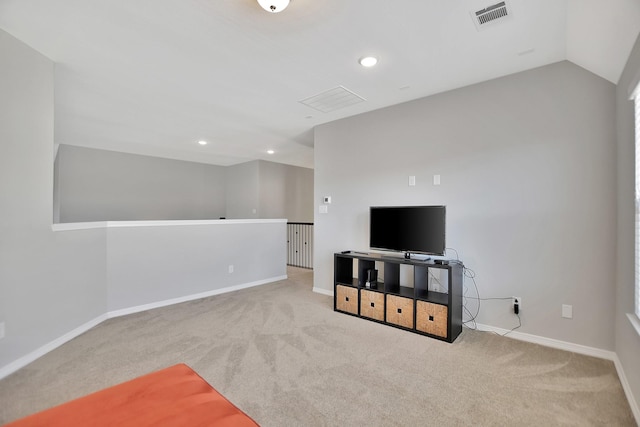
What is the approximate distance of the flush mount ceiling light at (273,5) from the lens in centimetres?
187

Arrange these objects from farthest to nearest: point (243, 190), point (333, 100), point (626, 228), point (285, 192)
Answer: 1. point (285, 192)
2. point (243, 190)
3. point (333, 100)
4. point (626, 228)

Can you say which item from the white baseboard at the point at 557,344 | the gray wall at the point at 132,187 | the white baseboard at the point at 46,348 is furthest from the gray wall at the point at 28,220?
the white baseboard at the point at 557,344

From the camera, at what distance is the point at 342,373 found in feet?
7.74

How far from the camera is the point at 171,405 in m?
1.16

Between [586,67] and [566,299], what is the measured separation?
6.98 ft

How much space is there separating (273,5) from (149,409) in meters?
2.28

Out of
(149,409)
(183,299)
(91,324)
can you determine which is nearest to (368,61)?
(149,409)

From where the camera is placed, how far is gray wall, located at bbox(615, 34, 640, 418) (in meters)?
1.95

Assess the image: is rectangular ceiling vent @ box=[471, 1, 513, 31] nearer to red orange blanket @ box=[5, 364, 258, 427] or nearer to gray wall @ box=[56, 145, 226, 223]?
red orange blanket @ box=[5, 364, 258, 427]

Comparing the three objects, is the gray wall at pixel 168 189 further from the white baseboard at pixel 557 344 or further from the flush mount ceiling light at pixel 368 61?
the white baseboard at pixel 557 344

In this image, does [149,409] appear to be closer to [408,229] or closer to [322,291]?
[408,229]

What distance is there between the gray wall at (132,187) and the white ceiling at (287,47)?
2.54 meters

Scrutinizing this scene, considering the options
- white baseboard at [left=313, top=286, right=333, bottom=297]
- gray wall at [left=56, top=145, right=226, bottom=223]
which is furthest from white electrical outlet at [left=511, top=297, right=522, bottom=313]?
gray wall at [left=56, top=145, right=226, bottom=223]

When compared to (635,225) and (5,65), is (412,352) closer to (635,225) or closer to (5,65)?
(635,225)
